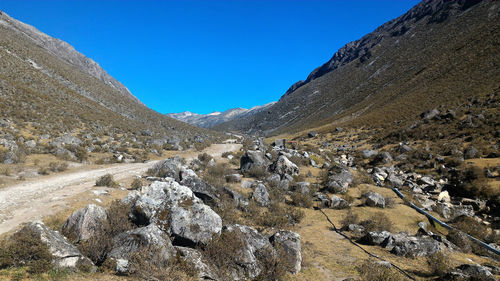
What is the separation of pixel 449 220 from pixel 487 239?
7.82 ft

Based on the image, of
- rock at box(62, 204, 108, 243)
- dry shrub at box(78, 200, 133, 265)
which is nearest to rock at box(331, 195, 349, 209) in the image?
dry shrub at box(78, 200, 133, 265)

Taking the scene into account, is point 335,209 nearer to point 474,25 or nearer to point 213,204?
point 213,204

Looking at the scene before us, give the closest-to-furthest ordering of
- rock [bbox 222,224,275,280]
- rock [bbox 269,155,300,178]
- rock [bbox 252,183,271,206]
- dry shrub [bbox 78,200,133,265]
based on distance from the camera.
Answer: dry shrub [bbox 78,200,133,265]
rock [bbox 222,224,275,280]
rock [bbox 252,183,271,206]
rock [bbox 269,155,300,178]

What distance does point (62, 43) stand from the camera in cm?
11006

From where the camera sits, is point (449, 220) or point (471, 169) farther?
point (471, 169)

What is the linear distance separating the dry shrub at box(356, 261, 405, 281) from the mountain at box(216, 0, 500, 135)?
3915 centimetres

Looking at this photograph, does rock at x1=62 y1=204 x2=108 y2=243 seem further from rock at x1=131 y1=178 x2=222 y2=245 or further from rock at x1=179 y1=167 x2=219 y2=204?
rock at x1=179 y1=167 x2=219 y2=204

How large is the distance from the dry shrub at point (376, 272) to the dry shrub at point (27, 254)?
7.60m

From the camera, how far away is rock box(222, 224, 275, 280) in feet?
20.7

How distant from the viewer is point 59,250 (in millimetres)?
5164

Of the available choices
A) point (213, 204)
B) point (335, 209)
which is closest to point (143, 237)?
point (213, 204)

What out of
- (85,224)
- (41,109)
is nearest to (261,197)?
(85,224)

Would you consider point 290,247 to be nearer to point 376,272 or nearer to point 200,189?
point 376,272

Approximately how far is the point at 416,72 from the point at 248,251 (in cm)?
A: 7853
